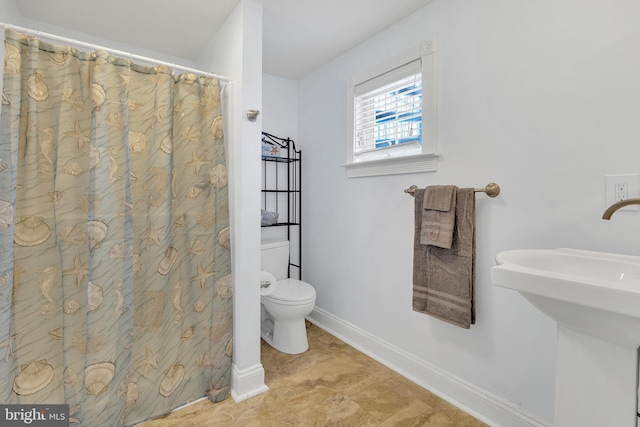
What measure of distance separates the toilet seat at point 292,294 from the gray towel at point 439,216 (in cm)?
91

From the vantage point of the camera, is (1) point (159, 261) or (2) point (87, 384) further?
(1) point (159, 261)

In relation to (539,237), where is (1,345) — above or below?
below

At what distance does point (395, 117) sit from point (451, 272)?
1030 millimetres

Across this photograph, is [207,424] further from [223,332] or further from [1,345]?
[1,345]

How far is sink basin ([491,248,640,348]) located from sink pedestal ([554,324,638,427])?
6 cm

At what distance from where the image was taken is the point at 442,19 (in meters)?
1.71

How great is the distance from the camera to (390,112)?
6.67ft

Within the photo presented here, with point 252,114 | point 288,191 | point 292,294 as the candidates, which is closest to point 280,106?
point 288,191

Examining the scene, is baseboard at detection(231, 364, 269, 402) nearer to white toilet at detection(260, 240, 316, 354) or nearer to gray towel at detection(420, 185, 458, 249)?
white toilet at detection(260, 240, 316, 354)

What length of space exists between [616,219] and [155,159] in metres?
2.07

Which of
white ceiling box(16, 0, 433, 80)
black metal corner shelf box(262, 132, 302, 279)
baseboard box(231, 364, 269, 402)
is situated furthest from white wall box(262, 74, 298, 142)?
baseboard box(231, 364, 269, 402)

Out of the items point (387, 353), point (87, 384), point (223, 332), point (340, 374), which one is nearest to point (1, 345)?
point (87, 384)

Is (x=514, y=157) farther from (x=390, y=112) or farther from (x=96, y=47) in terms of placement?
(x=96, y=47)

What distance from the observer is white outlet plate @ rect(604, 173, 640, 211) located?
1.12 metres
